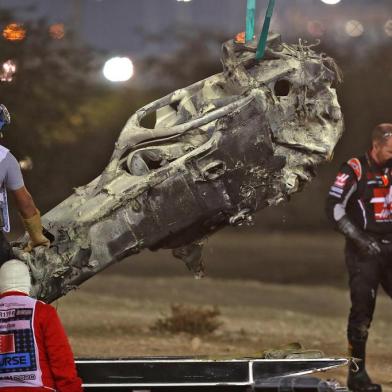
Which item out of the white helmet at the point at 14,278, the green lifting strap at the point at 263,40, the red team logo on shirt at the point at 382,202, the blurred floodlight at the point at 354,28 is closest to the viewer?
the white helmet at the point at 14,278

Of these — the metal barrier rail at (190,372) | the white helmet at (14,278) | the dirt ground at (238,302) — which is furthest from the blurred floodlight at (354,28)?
the white helmet at (14,278)

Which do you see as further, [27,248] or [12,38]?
[12,38]

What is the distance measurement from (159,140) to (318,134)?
1.13m

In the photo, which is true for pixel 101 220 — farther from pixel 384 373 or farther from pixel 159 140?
pixel 384 373

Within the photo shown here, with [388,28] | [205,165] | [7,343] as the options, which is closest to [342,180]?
[205,165]

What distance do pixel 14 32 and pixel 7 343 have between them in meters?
8.53

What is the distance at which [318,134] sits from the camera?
8930 millimetres

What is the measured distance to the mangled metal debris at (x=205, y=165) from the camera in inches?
337

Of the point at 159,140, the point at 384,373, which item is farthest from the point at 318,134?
the point at 384,373

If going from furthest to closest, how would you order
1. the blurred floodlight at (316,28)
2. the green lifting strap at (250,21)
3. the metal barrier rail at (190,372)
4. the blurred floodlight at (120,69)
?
1. the blurred floodlight at (316,28)
2. the blurred floodlight at (120,69)
3. the green lifting strap at (250,21)
4. the metal barrier rail at (190,372)

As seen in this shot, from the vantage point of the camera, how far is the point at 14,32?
15.0 meters

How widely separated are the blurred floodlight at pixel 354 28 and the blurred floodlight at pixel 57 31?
4.74 metres

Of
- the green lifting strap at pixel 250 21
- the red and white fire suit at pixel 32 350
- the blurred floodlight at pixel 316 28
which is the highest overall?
the blurred floodlight at pixel 316 28

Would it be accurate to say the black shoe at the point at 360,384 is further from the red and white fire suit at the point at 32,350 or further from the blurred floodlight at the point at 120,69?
the red and white fire suit at the point at 32,350
